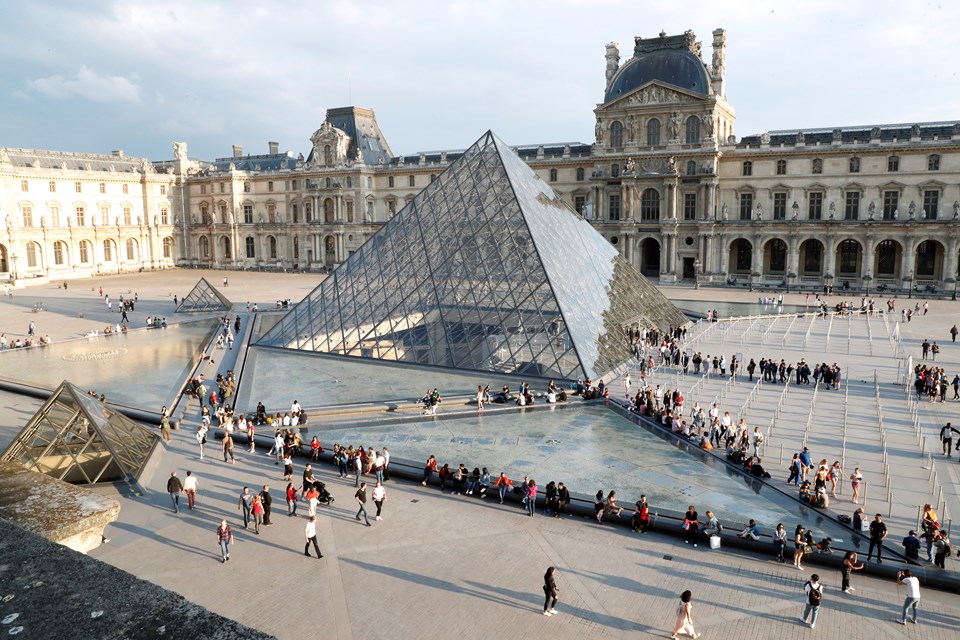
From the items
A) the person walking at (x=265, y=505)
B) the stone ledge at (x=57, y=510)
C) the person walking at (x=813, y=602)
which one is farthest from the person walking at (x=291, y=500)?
the person walking at (x=813, y=602)

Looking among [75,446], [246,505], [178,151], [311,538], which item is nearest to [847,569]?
[311,538]

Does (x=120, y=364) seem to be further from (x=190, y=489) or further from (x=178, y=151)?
(x=178, y=151)

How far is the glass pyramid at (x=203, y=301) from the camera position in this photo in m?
36.4

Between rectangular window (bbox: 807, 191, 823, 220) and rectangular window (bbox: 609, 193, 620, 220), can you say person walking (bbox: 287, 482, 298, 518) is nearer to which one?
rectangular window (bbox: 609, 193, 620, 220)

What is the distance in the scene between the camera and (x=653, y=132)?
47.0 meters

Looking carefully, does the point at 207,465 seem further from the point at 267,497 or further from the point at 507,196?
the point at 507,196

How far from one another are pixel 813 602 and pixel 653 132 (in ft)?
140

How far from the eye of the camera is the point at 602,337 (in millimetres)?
22703

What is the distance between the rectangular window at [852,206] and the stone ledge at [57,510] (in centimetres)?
4785

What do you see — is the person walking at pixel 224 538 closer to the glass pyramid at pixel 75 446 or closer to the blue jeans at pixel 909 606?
the glass pyramid at pixel 75 446

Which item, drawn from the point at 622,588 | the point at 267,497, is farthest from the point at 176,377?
the point at 622,588

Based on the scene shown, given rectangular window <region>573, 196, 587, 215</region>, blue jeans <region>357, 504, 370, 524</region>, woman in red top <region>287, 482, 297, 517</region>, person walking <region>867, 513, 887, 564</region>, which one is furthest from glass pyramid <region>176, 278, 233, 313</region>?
person walking <region>867, 513, 887, 564</region>

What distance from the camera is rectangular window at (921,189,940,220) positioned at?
135 feet

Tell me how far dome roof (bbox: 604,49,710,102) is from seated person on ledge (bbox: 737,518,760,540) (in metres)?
39.9
